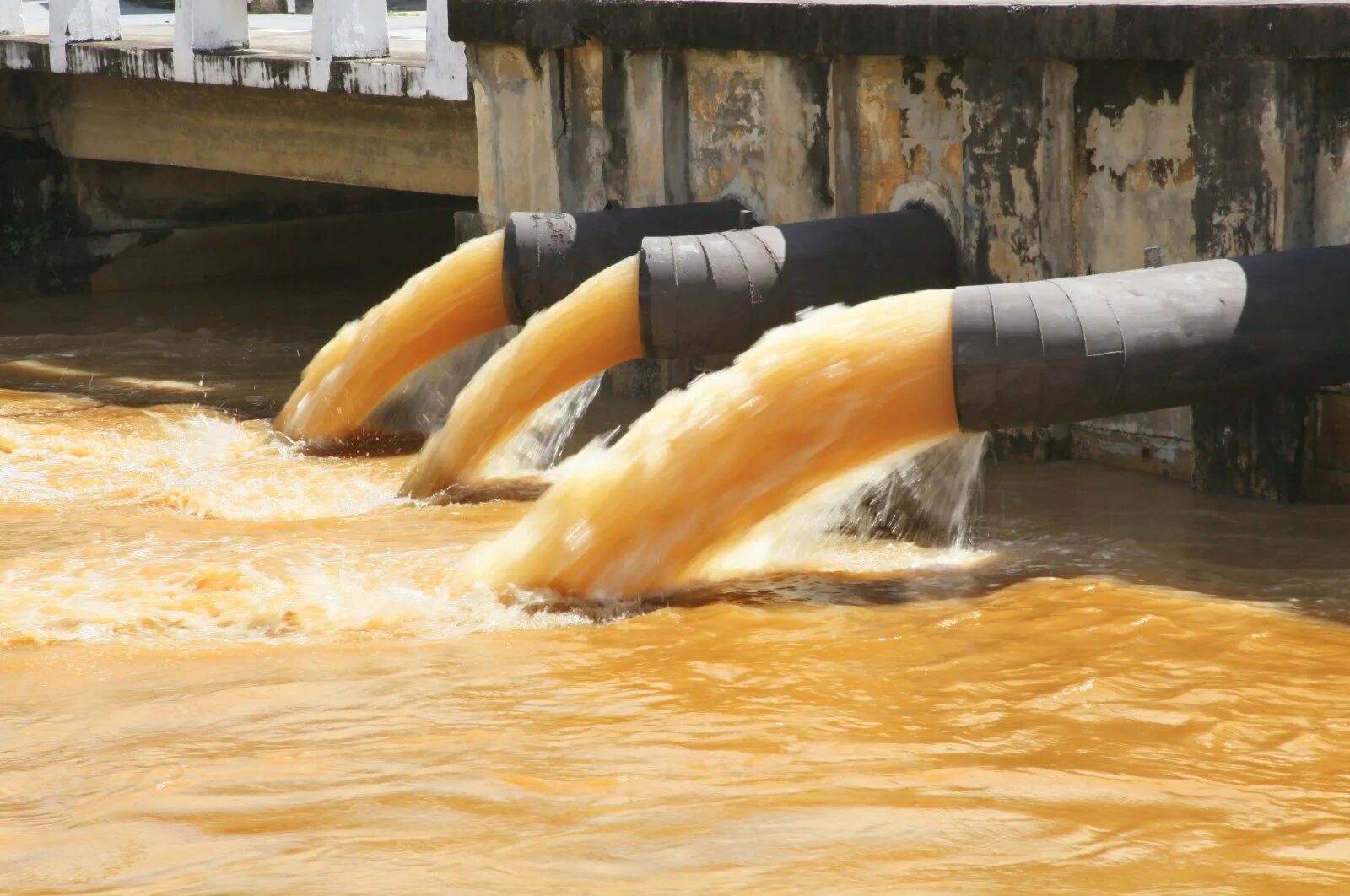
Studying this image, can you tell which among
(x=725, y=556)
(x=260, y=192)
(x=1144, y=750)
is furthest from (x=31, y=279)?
(x=1144, y=750)

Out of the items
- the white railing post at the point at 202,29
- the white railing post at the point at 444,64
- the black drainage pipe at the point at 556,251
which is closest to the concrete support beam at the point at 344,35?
the white railing post at the point at 444,64

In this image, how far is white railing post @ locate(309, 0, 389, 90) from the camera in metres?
10.7

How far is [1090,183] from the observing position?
671 centimetres

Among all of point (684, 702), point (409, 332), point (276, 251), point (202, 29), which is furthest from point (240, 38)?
point (684, 702)

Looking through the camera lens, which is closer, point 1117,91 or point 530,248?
point 1117,91

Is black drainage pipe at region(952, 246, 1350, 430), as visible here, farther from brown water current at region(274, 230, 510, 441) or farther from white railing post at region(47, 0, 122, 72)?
white railing post at region(47, 0, 122, 72)

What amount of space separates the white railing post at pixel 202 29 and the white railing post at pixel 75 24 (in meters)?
1.36

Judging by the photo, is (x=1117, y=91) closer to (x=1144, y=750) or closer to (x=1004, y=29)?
(x=1004, y=29)

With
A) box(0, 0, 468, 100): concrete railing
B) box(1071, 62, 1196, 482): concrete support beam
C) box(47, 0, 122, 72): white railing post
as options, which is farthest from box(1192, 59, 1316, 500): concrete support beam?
box(47, 0, 122, 72): white railing post

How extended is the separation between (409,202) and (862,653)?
10.7 m

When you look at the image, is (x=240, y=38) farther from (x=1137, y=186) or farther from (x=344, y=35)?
(x=1137, y=186)

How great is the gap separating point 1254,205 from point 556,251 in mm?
3031

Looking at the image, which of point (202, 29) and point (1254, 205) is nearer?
point (1254, 205)

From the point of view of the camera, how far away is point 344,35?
35.1ft
